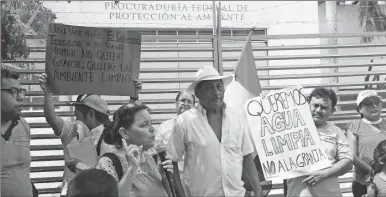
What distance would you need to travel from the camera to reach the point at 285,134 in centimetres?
613

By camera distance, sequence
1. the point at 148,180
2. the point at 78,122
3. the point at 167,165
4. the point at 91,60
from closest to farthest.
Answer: the point at 148,180 → the point at 167,165 → the point at 78,122 → the point at 91,60

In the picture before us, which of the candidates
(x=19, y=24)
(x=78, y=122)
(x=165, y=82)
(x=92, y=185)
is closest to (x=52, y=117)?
(x=78, y=122)

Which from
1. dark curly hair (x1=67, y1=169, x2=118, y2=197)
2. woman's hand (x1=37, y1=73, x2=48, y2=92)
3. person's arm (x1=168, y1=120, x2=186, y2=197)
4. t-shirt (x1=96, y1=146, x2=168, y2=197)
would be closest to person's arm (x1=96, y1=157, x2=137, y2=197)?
t-shirt (x1=96, y1=146, x2=168, y2=197)

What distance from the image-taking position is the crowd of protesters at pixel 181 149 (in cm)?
462

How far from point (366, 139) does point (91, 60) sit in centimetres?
302

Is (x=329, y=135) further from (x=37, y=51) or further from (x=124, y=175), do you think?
(x=37, y=51)

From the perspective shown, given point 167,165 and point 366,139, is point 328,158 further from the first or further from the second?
point 167,165

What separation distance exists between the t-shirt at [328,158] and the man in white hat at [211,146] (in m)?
0.62

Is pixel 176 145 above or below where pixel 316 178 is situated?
above

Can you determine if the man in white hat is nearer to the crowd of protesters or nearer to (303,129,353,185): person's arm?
the crowd of protesters

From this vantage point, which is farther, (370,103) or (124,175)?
(370,103)

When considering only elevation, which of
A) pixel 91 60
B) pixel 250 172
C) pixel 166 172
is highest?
pixel 91 60

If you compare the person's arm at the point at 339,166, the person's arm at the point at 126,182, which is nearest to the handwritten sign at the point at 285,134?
the person's arm at the point at 339,166

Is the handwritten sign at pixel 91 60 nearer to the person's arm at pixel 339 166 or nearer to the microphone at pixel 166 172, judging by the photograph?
the microphone at pixel 166 172
